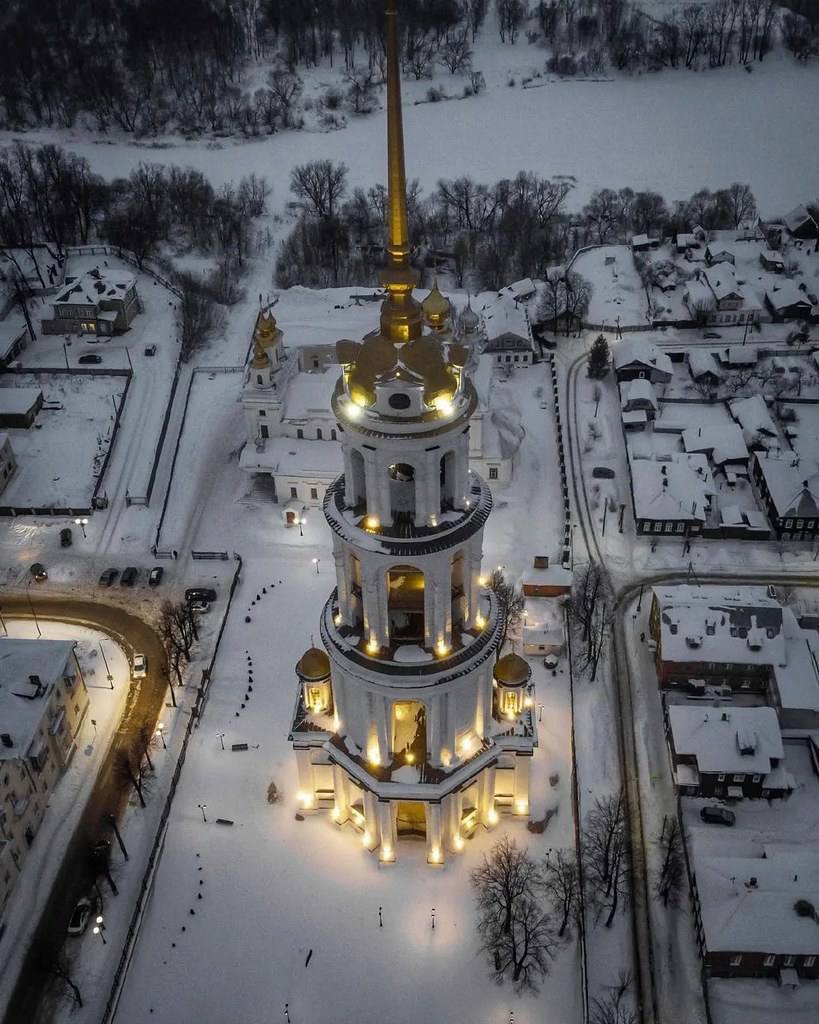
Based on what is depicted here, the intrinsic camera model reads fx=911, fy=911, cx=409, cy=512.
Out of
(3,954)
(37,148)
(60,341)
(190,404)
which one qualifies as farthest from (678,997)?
(37,148)

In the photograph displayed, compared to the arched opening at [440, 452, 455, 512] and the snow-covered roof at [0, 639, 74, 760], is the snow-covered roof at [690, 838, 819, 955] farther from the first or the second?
the snow-covered roof at [0, 639, 74, 760]

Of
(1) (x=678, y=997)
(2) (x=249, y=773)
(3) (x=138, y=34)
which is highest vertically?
(3) (x=138, y=34)

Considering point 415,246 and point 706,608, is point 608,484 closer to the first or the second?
point 706,608

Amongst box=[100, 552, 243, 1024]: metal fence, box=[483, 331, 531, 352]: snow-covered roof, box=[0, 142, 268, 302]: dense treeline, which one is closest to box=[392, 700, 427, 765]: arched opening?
box=[100, 552, 243, 1024]: metal fence

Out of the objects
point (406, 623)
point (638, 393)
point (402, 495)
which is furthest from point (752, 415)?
point (402, 495)

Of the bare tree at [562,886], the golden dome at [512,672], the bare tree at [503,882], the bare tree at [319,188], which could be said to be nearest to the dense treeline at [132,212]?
the bare tree at [319,188]

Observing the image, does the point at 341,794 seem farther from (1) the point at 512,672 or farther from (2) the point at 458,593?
(2) the point at 458,593
